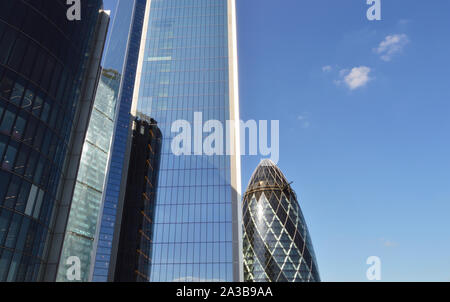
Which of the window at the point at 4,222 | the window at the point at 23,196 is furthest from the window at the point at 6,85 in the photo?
the window at the point at 4,222

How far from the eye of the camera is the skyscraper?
55969 mm

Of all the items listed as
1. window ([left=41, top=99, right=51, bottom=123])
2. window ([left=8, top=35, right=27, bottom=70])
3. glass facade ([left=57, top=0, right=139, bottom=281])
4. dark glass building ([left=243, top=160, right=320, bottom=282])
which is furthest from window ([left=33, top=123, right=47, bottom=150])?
dark glass building ([left=243, top=160, right=320, bottom=282])

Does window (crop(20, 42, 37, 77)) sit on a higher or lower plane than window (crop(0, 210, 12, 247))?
higher

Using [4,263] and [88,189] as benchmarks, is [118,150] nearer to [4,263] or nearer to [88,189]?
[88,189]

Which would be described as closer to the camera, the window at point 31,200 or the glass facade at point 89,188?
the window at point 31,200

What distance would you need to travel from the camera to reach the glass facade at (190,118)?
183ft

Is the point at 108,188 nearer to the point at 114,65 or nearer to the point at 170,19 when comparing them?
the point at 114,65

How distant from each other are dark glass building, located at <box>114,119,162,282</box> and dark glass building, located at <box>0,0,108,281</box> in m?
29.1

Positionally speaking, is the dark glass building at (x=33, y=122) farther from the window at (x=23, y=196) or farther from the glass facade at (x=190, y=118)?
the glass facade at (x=190, y=118)

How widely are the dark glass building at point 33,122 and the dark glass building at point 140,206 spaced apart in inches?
1144

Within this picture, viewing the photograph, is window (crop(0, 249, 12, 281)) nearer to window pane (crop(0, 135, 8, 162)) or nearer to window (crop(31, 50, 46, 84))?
window pane (crop(0, 135, 8, 162))

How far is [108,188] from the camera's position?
150375 millimetres
